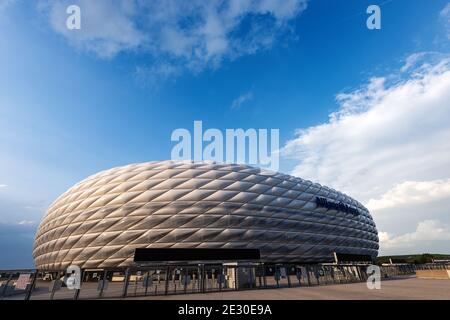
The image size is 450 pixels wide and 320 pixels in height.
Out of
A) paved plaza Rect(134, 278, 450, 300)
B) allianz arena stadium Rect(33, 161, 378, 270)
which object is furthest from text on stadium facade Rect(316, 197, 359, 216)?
paved plaza Rect(134, 278, 450, 300)

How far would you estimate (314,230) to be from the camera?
122 ft

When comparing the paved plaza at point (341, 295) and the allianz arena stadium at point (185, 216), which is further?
the allianz arena stadium at point (185, 216)

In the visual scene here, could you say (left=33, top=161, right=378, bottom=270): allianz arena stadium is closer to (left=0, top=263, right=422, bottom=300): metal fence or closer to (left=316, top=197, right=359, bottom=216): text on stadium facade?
(left=316, top=197, right=359, bottom=216): text on stadium facade

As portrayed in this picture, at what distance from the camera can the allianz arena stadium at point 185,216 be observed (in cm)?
3022

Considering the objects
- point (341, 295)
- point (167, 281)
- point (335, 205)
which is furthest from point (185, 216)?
point (335, 205)

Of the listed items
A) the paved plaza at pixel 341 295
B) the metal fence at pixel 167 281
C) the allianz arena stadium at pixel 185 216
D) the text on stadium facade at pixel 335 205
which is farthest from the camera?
the text on stadium facade at pixel 335 205

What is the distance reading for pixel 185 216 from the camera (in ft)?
101

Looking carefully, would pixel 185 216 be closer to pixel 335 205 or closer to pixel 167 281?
pixel 167 281

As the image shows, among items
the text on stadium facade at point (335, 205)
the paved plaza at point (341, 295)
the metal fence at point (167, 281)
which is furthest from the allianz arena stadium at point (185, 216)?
the paved plaza at point (341, 295)

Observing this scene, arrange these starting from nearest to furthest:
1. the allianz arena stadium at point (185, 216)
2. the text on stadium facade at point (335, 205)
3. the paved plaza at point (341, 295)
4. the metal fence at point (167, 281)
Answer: the paved plaza at point (341, 295) → the metal fence at point (167, 281) → the allianz arena stadium at point (185, 216) → the text on stadium facade at point (335, 205)

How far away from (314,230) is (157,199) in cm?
2159

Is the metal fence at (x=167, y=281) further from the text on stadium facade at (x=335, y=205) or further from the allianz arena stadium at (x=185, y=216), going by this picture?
the text on stadium facade at (x=335, y=205)
